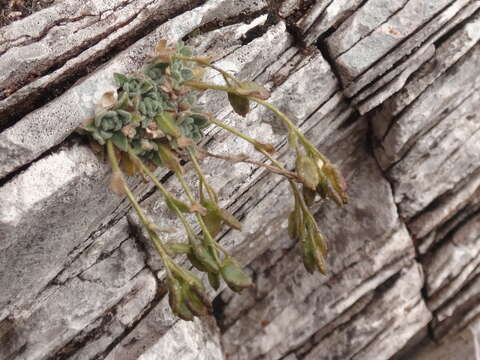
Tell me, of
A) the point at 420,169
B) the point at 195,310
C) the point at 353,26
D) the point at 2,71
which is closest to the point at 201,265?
the point at 195,310

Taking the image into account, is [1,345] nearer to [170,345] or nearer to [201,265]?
[170,345]

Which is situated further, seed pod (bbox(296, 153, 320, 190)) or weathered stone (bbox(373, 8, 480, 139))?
weathered stone (bbox(373, 8, 480, 139))

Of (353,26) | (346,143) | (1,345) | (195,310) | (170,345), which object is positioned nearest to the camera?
(195,310)

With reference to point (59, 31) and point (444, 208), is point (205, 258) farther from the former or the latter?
point (444, 208)

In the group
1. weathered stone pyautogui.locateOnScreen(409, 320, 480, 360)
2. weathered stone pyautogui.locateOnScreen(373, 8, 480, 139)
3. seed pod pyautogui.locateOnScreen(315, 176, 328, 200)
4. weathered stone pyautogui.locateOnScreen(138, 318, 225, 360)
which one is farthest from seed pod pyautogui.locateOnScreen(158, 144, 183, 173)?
weathered stone pyautogui.locateOnScreen(409, 320, 480, 360)

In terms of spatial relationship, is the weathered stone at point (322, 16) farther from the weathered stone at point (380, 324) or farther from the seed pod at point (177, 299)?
the weathered stone at point (380, 324)

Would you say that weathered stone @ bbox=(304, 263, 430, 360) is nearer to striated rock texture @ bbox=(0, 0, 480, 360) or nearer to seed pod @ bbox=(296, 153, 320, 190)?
striated rock texture @ bbox=(0, 0, 480, 360)

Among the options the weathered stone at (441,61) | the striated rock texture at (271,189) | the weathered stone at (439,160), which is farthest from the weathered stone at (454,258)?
the weathered stone at (441,61)

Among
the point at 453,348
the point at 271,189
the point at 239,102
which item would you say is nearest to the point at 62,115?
the point at 239,102
